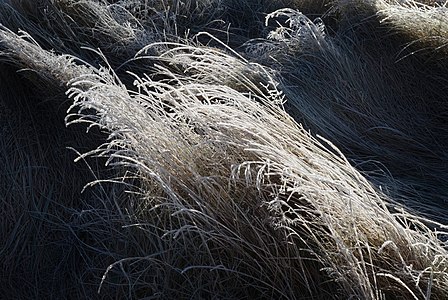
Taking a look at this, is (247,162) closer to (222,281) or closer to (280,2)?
(222,281)

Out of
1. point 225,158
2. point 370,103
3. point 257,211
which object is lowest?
point 370,103

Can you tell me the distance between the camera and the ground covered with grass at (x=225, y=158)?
78.5 inches

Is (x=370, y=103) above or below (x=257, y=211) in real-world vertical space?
below

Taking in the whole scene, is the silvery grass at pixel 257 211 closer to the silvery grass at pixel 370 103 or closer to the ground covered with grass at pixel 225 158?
the ground covered with grass at pixel 225 158

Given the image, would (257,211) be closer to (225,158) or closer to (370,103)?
(225,158)

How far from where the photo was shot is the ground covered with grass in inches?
78.5

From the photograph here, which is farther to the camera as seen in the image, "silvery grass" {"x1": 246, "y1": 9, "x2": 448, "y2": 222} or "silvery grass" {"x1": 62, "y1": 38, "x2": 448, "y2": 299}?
"silvery grass" {"x1": 246, "y1": 9, "x2": 448, "y2": 222}

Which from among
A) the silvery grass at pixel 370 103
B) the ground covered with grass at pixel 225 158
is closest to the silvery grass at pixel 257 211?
the ground covered with grass at pixel 225 158

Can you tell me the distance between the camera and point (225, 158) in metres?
2.17

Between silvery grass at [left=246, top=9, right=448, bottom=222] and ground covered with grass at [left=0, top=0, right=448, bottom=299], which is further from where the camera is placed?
→ silvery grass at [left=246, top=9, right=448, bottom=222]

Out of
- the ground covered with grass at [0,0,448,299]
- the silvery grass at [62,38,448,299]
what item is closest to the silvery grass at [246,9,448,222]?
the ground covered with grass at [0,0,448,299]

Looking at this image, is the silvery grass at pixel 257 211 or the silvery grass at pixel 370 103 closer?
the silvery grass at pixel 257 211

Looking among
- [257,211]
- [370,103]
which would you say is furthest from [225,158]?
[370,103]

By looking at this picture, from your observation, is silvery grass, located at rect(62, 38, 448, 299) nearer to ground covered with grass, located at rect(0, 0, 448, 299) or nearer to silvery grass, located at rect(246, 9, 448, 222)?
ground covered with grass, located at rect(0, 0, 448, 299)
